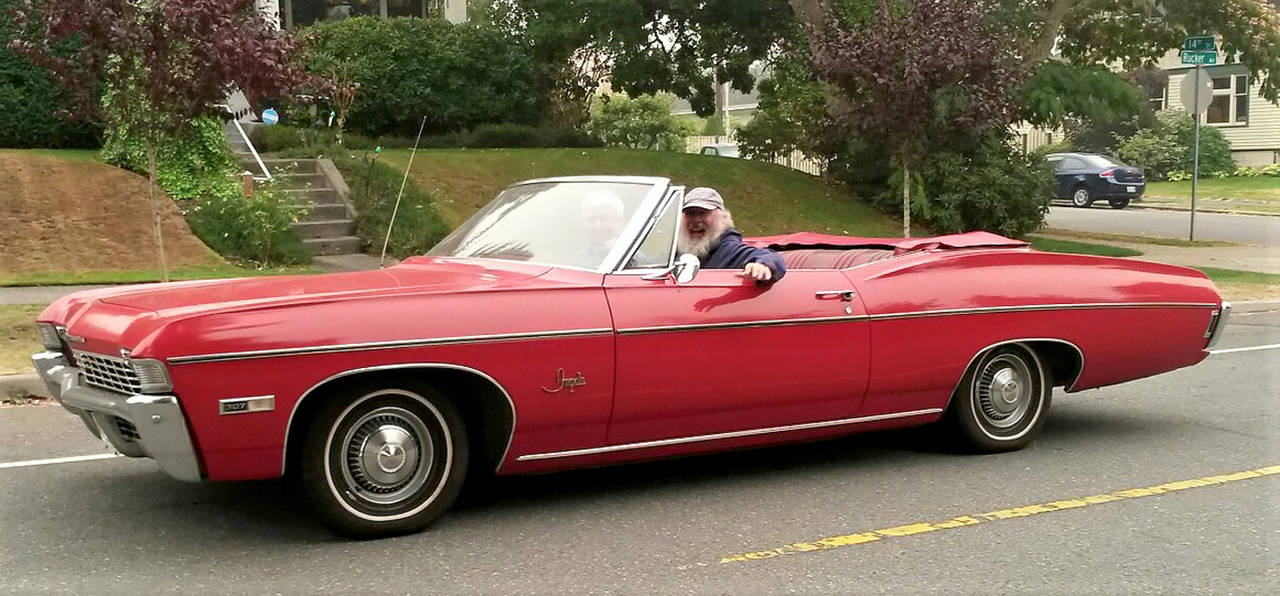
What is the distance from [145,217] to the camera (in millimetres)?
14664

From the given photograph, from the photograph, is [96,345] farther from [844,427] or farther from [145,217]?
[145,217]

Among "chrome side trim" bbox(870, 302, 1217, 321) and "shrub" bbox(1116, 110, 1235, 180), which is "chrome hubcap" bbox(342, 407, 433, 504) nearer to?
"chrome side trim" bbox(870, 302, 1217, 321)

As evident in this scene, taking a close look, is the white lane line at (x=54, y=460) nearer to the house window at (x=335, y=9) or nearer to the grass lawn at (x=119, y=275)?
the grass lawn at (x=119, y=275)

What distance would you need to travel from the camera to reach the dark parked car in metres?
33.7

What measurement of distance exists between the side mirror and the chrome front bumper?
2.04m

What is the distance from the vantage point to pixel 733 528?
198 inches

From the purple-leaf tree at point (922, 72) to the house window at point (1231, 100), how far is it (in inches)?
1413

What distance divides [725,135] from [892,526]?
5456 cm

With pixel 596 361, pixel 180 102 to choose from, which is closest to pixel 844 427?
pixel 596 361

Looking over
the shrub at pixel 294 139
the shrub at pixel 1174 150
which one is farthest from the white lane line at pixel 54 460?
the shrub at pixel 1174 150

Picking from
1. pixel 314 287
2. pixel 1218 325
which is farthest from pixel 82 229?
pixel 1218 325

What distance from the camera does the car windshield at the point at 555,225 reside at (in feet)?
17.9

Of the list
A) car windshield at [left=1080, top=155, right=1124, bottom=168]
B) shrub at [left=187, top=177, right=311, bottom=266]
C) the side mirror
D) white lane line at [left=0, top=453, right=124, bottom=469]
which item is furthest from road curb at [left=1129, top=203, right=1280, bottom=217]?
white lane line at [left=0, top=453, right=124, bottom=469]

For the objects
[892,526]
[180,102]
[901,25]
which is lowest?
[892,526]
